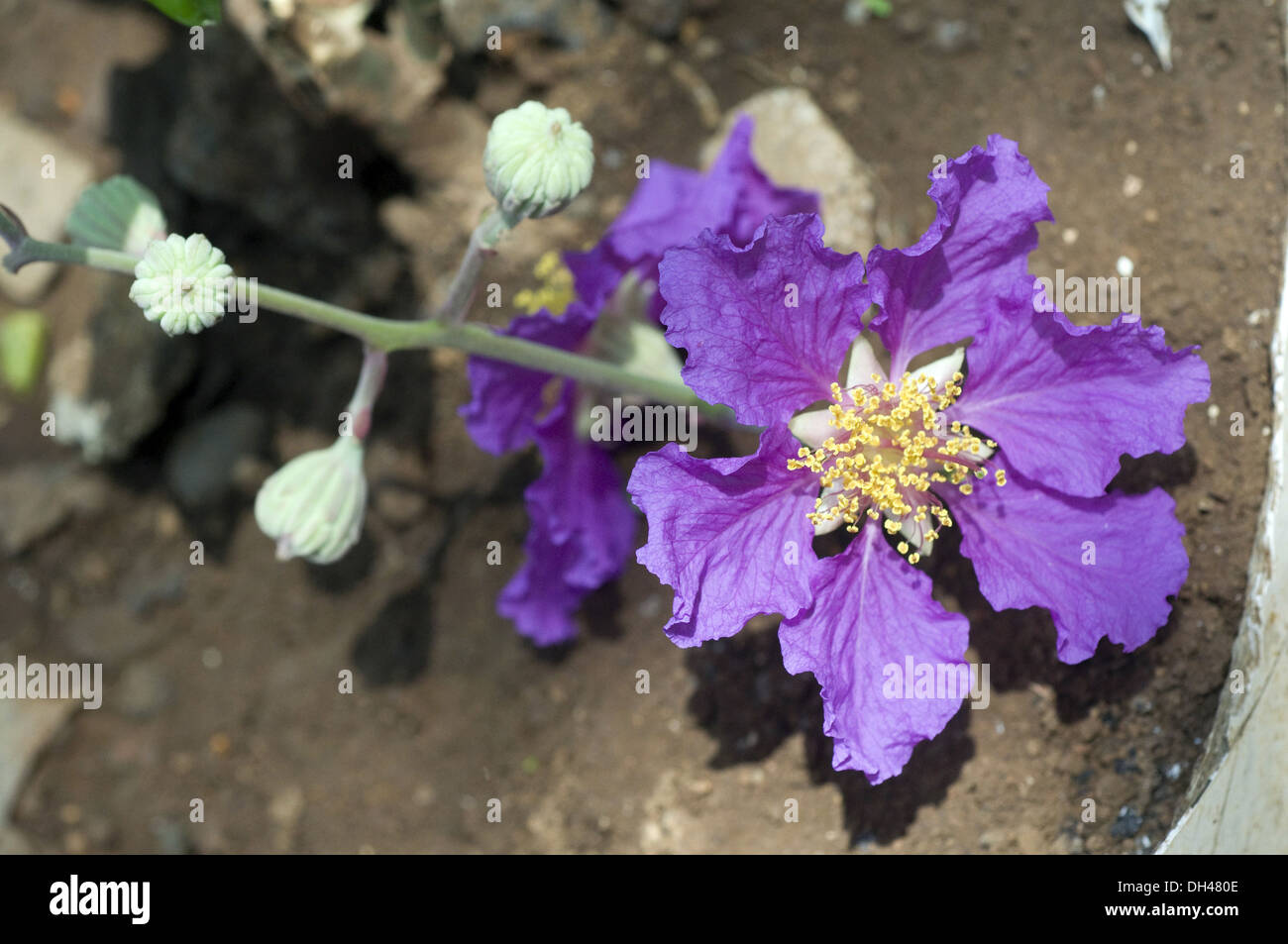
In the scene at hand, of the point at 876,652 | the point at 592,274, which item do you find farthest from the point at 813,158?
the point at 876,652

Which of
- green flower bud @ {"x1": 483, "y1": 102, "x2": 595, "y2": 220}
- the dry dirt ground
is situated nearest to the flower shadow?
the dry dirt ground

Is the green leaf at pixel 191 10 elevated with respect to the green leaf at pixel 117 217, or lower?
elevated

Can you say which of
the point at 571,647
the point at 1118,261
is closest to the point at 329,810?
the point at 571,647

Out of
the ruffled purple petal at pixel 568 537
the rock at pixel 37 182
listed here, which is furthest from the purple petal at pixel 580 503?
the rock at pixel 37 182

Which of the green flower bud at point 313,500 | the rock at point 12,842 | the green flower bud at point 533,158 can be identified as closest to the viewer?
the green flower bud at point 533,158

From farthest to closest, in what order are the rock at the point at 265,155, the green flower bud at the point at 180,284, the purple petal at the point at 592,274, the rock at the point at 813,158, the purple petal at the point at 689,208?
the rock at the point at 265,155
the rock at the point at 813,158
the purple petal at the point at 689,208
the purple petal at the point at 592,274
the green flower bud at the point at 180,284

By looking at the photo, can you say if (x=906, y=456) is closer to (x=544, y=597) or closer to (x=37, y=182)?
(x=544, y=597)

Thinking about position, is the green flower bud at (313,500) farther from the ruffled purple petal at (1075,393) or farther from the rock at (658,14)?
the rock at (658,14)
